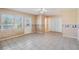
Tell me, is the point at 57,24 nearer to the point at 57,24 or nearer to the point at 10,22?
the point at 57,24

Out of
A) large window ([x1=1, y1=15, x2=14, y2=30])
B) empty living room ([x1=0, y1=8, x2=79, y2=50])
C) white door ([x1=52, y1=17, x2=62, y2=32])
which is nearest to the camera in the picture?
empty living room ([x1=0, y1=8, x2=79, y2=50])

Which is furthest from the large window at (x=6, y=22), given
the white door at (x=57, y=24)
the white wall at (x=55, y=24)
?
the white door at (x=57, y=24)

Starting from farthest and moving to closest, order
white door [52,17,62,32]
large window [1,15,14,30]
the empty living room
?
large window [1,15,14,30] → white door [52,17,62,32] → the empty living room

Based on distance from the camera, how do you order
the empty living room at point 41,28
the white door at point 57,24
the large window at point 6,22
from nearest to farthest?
the empty living room at point 41,28, the white door at point 57,24, the large window at point 6,22

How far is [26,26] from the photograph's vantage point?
4711 millimetres

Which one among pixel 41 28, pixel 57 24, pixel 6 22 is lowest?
pixel 41 28

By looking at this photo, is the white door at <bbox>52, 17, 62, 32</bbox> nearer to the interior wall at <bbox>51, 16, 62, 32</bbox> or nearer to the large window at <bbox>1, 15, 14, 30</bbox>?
the interior wall at <bbox>51, 16, 62, 32</bbox>

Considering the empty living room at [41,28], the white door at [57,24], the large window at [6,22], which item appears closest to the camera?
the empty living room at [41,28]

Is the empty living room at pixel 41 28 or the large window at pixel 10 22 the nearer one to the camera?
the empty living room at pixel 41 28

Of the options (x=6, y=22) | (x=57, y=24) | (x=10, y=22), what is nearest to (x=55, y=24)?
(x=57, y=24)

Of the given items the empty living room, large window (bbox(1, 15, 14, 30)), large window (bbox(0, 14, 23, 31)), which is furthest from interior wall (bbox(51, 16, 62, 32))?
large window (bbox(1, 15, 14, 30))

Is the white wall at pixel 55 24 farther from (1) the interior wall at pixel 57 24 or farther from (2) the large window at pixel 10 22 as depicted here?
(2) the large window at pixel 10 22

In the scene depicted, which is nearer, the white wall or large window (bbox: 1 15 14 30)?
the white wall
